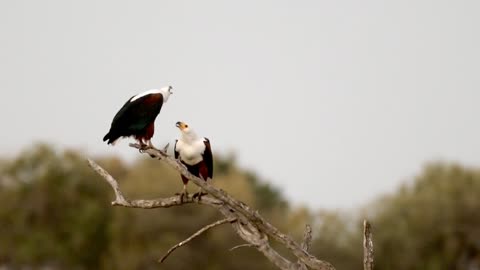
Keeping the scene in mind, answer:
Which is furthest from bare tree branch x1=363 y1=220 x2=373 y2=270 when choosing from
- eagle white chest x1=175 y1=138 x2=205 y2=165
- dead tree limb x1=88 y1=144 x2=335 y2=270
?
eagle white chest x1=175 y1=138 x2=205 y2=165

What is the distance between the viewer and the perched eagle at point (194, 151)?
33.5ft

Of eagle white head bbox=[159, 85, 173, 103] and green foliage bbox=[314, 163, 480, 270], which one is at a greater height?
green foliage bbox=[314, 163, 480, 270]

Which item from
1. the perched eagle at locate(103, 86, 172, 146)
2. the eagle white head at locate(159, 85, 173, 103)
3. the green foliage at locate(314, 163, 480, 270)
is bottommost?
the perched eagle at locate(103, 86, 172, 146)

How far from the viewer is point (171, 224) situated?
48.1 meters

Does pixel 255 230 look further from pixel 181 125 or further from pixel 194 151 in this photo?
pixel 181 125

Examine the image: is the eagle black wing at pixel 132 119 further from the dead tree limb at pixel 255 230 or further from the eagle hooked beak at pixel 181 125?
the dead tree limb at pixel 255 230

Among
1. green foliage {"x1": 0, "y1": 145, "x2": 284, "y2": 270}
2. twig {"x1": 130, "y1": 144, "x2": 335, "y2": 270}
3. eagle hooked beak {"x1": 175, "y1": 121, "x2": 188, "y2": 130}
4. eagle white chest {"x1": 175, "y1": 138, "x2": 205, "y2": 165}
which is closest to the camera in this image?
twig {"x1": 130, "y1": 144, "x2": 335, "y2": 270}

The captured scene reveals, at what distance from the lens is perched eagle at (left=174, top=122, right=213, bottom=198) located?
10.2 metres

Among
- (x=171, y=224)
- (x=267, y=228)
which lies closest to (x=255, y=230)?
(x=267, y=228)

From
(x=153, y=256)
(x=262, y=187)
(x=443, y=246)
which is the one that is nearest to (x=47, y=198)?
(x=153, y=256)

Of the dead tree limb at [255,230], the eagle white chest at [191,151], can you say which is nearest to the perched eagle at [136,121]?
the eagle white chest at [191,151]

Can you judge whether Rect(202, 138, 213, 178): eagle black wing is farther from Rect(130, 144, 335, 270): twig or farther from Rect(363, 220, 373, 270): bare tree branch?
Rect(363, 220, 373, 270): bare tree branch

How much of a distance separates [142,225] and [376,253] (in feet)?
40.7

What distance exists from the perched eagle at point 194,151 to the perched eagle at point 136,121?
1.61 ft
